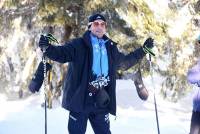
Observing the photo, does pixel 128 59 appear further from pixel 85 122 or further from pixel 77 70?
pixel 85 122

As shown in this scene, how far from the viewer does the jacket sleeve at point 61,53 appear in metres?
5.25

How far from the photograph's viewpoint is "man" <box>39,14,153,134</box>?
5.43 meters

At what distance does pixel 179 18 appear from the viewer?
12047mm

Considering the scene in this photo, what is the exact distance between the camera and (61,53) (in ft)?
17.4

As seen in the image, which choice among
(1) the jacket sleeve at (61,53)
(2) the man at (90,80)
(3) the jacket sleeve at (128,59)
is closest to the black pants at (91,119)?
(2) the man at (90,80)

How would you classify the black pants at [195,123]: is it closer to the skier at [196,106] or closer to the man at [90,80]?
the skier at [196,106]

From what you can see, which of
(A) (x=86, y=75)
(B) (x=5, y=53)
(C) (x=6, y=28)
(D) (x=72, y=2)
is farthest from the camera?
(B) (x=5, y=53)

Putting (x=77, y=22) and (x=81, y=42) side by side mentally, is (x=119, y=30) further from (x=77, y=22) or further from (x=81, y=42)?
(x=81, y=42)

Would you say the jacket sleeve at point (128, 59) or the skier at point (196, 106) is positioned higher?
the jacket sleeve at point (128, 59)

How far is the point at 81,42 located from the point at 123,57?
2.37ft

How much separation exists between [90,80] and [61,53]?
497mm

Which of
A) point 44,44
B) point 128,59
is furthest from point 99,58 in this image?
point 44,44

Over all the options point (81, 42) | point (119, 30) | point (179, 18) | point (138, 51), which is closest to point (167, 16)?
point (179, 18)

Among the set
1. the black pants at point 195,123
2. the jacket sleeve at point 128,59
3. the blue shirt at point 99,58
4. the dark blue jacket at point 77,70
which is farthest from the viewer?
the jacket sleeve at point 128,59
